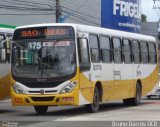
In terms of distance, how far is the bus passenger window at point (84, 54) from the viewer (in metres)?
19.2

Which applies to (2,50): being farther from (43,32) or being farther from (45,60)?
(45,60)

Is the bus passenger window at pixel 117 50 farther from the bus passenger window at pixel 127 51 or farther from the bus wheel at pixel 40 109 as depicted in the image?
the bus wheel at pixel 40 109

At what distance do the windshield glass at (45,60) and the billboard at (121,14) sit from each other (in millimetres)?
38108

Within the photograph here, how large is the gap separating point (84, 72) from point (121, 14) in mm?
41763

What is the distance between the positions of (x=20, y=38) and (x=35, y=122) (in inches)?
160

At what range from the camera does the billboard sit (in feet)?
189

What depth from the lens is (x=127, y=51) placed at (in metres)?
24.1

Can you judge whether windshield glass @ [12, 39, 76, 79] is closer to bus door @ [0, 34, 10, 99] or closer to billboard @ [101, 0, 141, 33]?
bus door @ [0, 34, 10, 99]

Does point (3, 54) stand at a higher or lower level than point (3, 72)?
higher

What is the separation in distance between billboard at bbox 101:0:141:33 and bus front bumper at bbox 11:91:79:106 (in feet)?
127

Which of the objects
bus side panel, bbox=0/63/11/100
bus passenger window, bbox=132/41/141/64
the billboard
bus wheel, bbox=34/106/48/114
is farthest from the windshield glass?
the billboard

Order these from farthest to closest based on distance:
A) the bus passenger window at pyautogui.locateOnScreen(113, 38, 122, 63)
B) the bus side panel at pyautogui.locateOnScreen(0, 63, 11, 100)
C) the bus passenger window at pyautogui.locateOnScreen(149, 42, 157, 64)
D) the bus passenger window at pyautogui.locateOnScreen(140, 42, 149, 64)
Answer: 1. the bus passenger window at pyautogui.locateOnScreen(149, 42, 157, 64)
2. the bus passenger window at pyautogui.locateOnScreen(140, 42, 149, 64)
3. the bus passenger window at pyautogui.locateOnScreen(113, 38, 122, 63)
4. the bus side panel at pyautogui.locateOnScreen(0, 63, 11, 100)

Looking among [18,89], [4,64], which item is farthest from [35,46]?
[4,64]

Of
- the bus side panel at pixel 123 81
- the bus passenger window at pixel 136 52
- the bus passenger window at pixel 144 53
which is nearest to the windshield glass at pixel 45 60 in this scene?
the bus side panel at pixel 123 81
